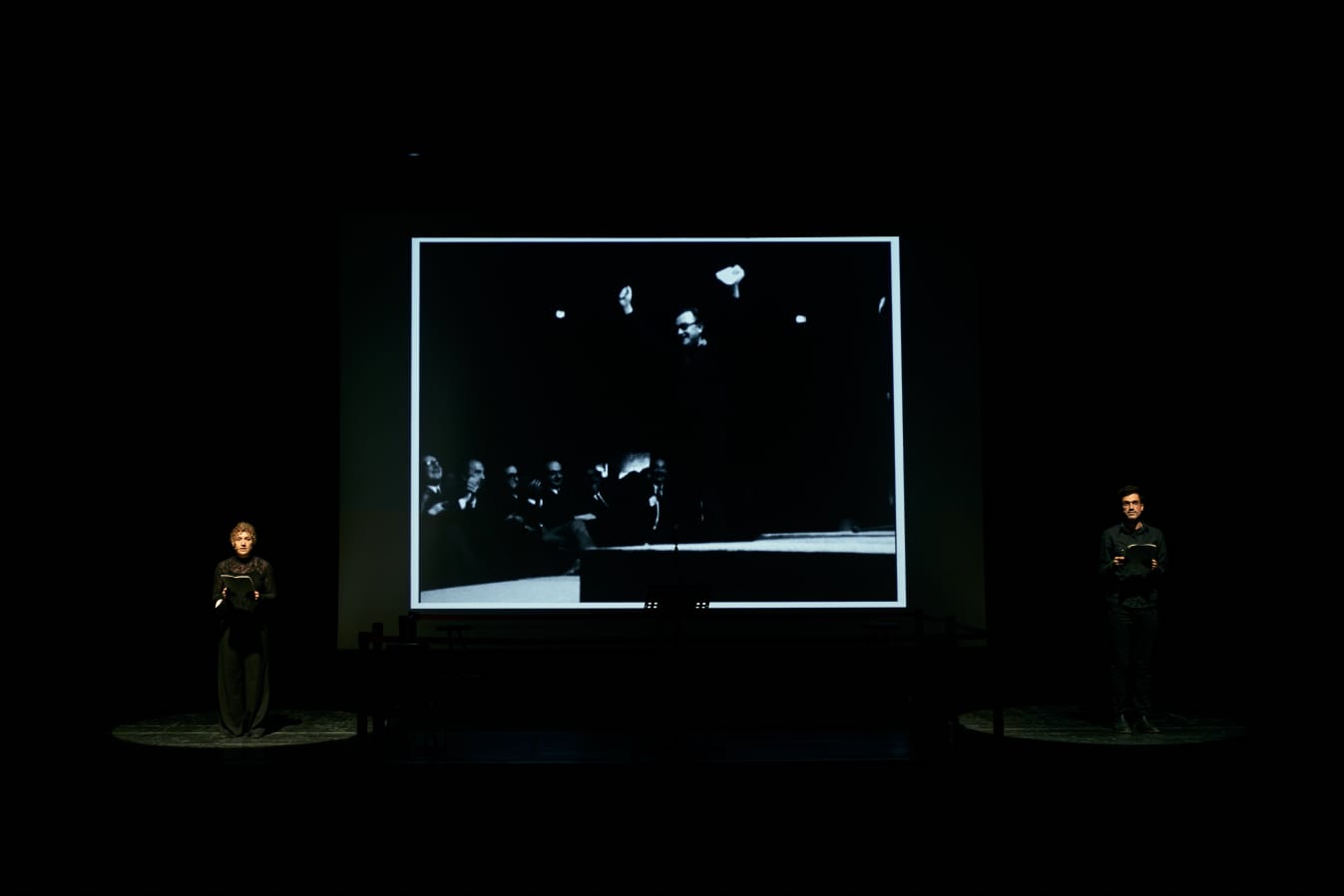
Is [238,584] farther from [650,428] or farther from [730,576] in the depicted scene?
[730,576]

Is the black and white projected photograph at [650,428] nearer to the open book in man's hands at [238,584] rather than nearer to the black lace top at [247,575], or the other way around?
the black lace top at [247,575]

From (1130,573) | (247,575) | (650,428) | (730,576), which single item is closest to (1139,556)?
(1130,573)

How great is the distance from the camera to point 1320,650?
840 centimetres

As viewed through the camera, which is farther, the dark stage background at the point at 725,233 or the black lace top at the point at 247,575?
the dark stage background at the point at 725,233

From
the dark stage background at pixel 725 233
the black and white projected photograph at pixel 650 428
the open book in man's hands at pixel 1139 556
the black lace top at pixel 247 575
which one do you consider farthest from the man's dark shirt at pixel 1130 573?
the black lace top at pixel 247 575

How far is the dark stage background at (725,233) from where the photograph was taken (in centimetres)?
863

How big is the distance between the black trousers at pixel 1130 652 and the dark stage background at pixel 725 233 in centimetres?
112

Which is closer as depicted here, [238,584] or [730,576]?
[238,584]

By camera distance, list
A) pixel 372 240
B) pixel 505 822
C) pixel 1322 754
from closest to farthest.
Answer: pixel 505 822
pixel 1322 754
pixel 372 240

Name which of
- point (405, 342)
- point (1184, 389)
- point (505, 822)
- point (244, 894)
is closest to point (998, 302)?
point (1184, 389)

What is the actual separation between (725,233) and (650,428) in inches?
57.3

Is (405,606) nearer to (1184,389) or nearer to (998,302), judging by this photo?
(998,302)

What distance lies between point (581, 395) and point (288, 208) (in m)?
2.38

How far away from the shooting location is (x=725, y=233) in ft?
29.2
